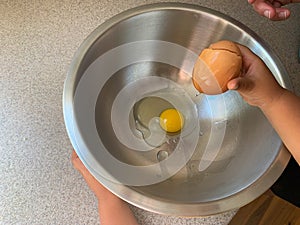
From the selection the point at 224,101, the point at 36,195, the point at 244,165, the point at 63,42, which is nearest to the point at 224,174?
the point at 244,165

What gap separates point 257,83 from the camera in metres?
0.66

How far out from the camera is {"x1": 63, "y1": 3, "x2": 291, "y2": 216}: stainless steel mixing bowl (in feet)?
2.22

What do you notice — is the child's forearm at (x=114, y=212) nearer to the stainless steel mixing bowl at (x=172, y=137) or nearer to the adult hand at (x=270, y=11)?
the stainless steel mixing bowl at (x=172, y=137)

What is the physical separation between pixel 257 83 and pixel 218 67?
65mm

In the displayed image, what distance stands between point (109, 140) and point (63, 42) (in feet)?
1.04

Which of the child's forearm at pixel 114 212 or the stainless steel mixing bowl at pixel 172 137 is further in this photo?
the child's forearm at pixel 114 212

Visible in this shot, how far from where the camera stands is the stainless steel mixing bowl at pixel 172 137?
2.22 feet

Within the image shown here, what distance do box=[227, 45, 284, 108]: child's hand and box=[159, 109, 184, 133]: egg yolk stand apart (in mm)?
186

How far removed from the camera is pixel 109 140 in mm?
767

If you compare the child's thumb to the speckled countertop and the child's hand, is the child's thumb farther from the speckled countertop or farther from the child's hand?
the speckled countertop

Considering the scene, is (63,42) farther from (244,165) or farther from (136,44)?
(244,165)

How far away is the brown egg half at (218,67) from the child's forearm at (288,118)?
8 cm

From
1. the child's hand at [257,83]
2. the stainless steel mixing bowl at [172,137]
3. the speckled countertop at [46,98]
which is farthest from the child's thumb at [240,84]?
the speckled countertop at [46,98]

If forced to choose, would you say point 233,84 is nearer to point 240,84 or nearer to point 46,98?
point 240,84
